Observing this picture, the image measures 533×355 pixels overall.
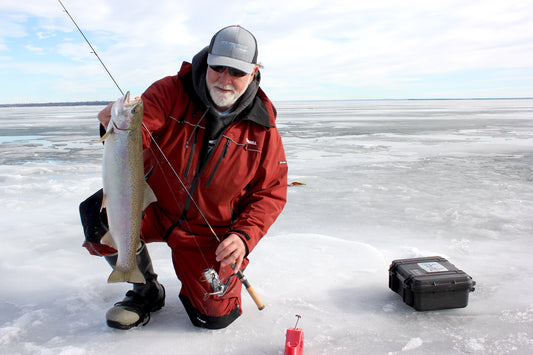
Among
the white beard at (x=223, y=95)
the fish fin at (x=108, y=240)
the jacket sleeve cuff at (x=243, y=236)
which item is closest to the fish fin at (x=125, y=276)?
the fish fin at (x=108, y=240)

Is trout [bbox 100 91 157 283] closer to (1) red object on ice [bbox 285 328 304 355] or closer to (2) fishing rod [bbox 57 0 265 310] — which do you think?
(2) fishing rod [bbox 57 0 265 310]

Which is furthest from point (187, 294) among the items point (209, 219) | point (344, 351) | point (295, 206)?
point (295, 206)

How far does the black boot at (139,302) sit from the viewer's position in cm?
274

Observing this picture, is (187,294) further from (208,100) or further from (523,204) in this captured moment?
(523,204)

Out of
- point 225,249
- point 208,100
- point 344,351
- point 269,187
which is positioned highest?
point 208,100

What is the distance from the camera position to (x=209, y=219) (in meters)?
2.96

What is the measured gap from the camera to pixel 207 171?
9.47 ft

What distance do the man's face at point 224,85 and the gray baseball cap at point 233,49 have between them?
0.23 feet

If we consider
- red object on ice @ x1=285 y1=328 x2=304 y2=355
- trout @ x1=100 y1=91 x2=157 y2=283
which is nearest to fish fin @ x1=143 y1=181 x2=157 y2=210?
trout @ x1=100 y1=91 x2=157 y2=283

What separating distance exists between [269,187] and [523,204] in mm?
4084

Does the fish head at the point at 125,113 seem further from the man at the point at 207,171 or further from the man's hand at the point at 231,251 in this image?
the man's hand at the point at 231,251

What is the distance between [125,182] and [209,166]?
0.66m

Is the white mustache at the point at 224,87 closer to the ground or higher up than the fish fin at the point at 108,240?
higher up

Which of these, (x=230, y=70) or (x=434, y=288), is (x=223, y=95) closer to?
(x=230, y=70)
